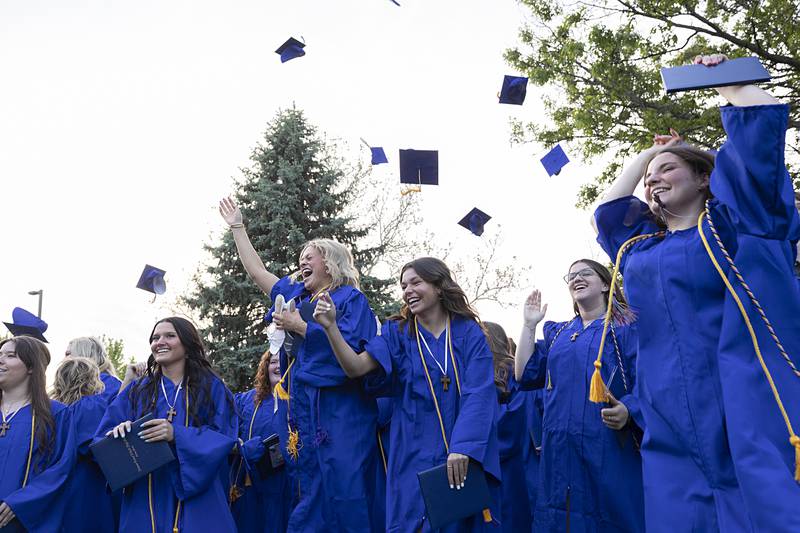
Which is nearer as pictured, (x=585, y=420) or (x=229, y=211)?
(x=585, y=420)

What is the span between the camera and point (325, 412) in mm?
5320

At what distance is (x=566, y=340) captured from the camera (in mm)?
5223

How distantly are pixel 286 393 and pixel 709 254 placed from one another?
3.49 m


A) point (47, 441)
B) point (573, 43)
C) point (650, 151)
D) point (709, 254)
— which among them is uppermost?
point (573, 43)

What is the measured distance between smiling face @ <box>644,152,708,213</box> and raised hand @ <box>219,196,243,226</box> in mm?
3618

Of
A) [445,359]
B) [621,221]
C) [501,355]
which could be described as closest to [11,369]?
[445,359]

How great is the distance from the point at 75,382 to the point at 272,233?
43.6 feet

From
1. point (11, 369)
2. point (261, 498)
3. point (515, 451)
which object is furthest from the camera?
point (261, 498)

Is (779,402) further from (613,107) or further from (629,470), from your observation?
(613,107)

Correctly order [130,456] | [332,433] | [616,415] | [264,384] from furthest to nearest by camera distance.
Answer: [264,384] → [332,433] → [130,456] → [616,415]

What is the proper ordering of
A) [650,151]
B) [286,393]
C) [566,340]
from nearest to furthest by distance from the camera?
1. [650,151]
2. [566,340]
3. [286,393]

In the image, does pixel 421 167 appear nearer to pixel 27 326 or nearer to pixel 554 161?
pixel 554 161

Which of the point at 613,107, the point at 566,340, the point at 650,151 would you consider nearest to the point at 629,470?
the point at 566,340

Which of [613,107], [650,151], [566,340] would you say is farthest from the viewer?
[613,107]
